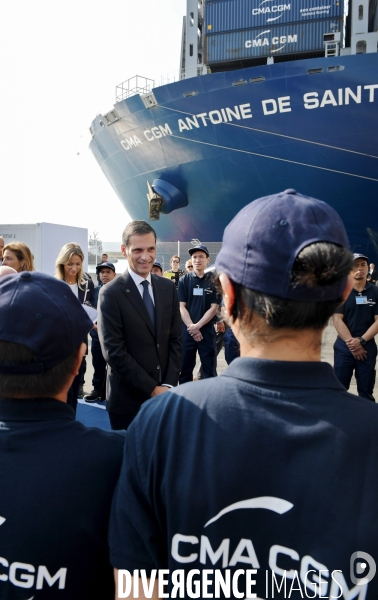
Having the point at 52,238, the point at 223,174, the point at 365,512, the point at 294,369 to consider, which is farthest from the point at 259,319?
the point at 223,174

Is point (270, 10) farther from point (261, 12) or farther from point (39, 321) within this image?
point (39, 321)

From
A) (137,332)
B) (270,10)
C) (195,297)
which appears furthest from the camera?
(270,10)

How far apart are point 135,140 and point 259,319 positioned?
17.1 metres

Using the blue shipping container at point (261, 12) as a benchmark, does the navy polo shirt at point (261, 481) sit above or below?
below

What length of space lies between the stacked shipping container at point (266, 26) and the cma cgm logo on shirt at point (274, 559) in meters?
17.7

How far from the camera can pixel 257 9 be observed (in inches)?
620

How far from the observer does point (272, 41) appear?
1559cm

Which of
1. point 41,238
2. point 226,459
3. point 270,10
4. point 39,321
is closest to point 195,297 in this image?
point 39,321

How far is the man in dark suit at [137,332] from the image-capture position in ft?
9.25

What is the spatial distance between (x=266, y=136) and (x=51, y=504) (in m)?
13.9

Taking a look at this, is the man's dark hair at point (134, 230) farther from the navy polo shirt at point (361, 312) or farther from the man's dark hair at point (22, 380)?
the navy polo shirt at point (361, 312)

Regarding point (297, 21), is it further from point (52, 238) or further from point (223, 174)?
point (52, 238)

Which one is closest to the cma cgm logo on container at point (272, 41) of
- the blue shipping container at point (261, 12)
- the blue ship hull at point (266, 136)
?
the blue shipping container at point (261, 12)

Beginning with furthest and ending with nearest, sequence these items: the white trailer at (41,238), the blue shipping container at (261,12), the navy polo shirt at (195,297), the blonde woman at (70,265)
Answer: the blue shipping container at (261,12), the white trailer at (41,238), the navy polo shirt at (195,297), the blonde woman at (70,265)
